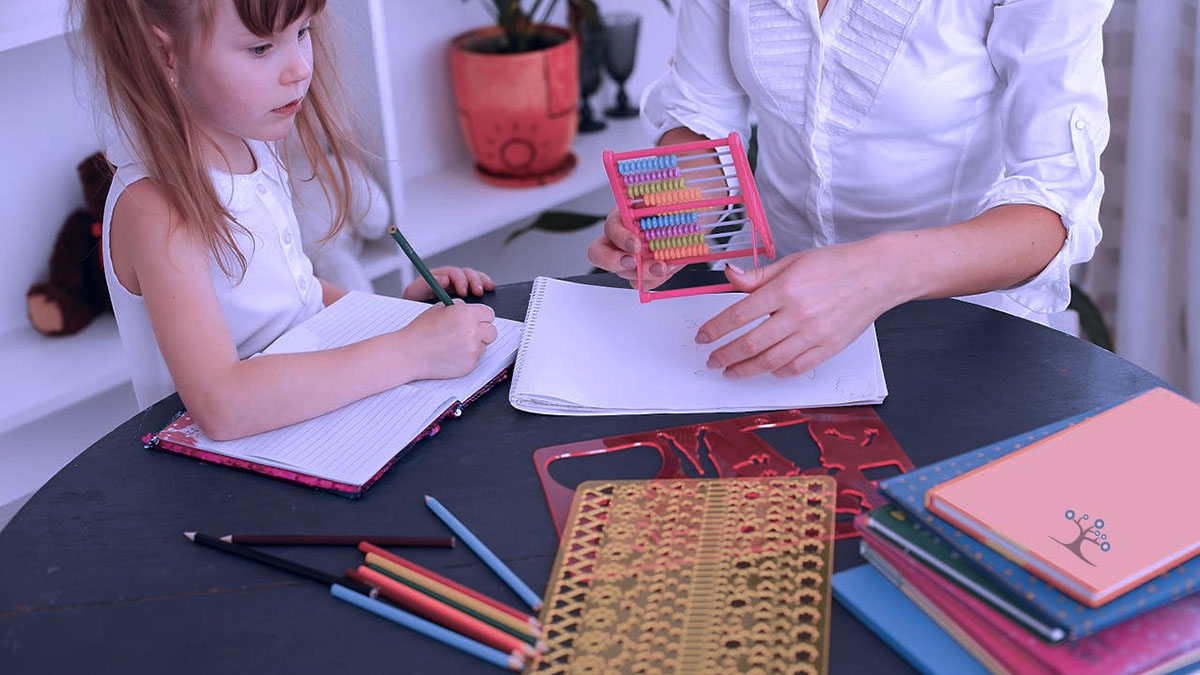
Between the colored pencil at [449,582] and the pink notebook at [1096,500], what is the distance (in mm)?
311

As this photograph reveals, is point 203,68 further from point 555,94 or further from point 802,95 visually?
point 555,94

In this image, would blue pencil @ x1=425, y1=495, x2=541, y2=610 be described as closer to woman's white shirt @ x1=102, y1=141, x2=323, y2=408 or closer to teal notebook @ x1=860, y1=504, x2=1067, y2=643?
teal notebook @ x1=860, y1=504, x2=1067, y2=643

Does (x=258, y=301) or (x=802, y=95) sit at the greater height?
(x=802, y=95)

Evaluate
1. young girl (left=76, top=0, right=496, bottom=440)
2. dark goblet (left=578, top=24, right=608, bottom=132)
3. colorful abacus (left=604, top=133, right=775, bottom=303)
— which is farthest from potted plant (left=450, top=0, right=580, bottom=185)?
colorful abacus (left=604, top=133, right=775, bottom=303)

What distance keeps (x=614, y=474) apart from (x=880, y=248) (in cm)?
36

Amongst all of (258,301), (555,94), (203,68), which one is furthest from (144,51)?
(555,94)

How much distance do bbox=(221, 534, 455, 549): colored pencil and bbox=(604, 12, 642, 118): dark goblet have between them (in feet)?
6.12

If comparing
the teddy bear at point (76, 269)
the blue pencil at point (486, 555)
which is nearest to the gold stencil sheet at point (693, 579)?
the blue pencil at point (486, 555)

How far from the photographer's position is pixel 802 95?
4.66 ft

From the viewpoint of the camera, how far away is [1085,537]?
2.58 ft

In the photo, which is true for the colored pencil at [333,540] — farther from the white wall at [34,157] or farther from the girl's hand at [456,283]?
the white wall at [34,157]

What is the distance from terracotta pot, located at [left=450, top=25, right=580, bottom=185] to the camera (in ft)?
7.63

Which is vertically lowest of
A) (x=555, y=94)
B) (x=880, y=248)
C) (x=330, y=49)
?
(x=555, y=94)

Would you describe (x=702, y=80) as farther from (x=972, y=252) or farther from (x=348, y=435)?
(x=348, y=435)
